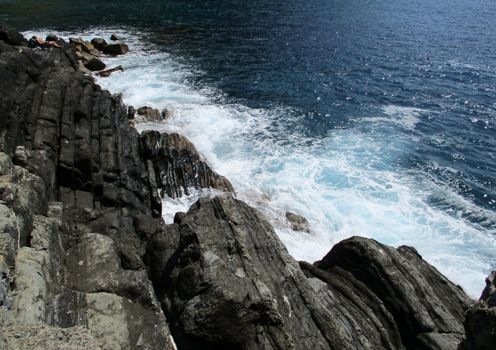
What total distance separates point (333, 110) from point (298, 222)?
62.7 feet

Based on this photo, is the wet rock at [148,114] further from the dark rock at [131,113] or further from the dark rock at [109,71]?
the dark rock at [109,71]

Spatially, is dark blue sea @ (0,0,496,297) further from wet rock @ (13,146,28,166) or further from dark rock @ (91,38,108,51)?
wet rock @ (13,146,28,166)

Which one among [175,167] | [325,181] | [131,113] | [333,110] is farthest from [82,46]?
[325,181]

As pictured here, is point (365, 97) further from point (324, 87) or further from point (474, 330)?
point (474, 330)

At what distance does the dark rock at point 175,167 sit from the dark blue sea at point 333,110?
94 cm

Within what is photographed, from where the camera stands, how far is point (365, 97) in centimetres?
4347

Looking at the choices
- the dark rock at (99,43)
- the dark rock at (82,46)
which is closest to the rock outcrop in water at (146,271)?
the dark rock at (82,46)

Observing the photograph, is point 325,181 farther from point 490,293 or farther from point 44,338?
point 44,338

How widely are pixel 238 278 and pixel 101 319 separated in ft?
13.9

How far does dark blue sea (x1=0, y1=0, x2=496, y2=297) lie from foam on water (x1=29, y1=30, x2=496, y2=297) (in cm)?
11

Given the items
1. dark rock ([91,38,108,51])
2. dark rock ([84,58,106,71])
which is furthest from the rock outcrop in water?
dark rock ([91,38,108,51])

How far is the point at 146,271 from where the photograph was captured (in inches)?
561

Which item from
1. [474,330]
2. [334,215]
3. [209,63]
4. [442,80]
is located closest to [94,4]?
[209,63]

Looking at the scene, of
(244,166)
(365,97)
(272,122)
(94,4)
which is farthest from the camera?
(94,4)
